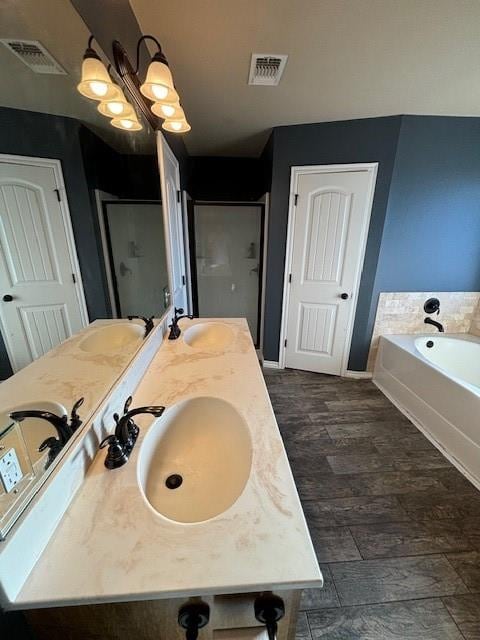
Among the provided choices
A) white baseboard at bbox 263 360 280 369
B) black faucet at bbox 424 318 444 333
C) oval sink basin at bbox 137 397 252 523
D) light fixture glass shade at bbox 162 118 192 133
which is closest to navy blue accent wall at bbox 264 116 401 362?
black faucet at bbox 424 318 444 333

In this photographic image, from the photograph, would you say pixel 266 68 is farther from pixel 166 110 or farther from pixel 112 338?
pixel 112 338

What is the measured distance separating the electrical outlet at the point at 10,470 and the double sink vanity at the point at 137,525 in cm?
2

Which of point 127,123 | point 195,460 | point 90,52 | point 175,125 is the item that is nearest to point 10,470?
point 195,460

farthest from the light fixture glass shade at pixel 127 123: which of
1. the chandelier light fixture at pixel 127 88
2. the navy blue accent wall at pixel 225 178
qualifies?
the navy blue accent wall at pixel 225 178

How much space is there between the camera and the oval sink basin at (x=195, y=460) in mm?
742

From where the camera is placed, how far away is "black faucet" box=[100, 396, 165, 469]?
2.23 feet

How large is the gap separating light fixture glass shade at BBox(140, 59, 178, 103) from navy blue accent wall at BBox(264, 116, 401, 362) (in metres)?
1.49

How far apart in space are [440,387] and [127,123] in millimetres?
2548

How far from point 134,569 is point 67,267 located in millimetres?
752

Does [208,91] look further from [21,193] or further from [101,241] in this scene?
[21,193]

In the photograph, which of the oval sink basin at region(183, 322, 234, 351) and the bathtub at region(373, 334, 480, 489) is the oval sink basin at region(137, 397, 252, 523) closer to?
the oval sink basin at region(183, 322, 234, 351)

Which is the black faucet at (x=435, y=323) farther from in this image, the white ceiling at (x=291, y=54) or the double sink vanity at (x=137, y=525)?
the double sink vanity at (x=137, y=525)

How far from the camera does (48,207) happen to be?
65cm

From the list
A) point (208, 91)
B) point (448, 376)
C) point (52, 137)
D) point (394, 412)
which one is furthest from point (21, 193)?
point (394, 412)
